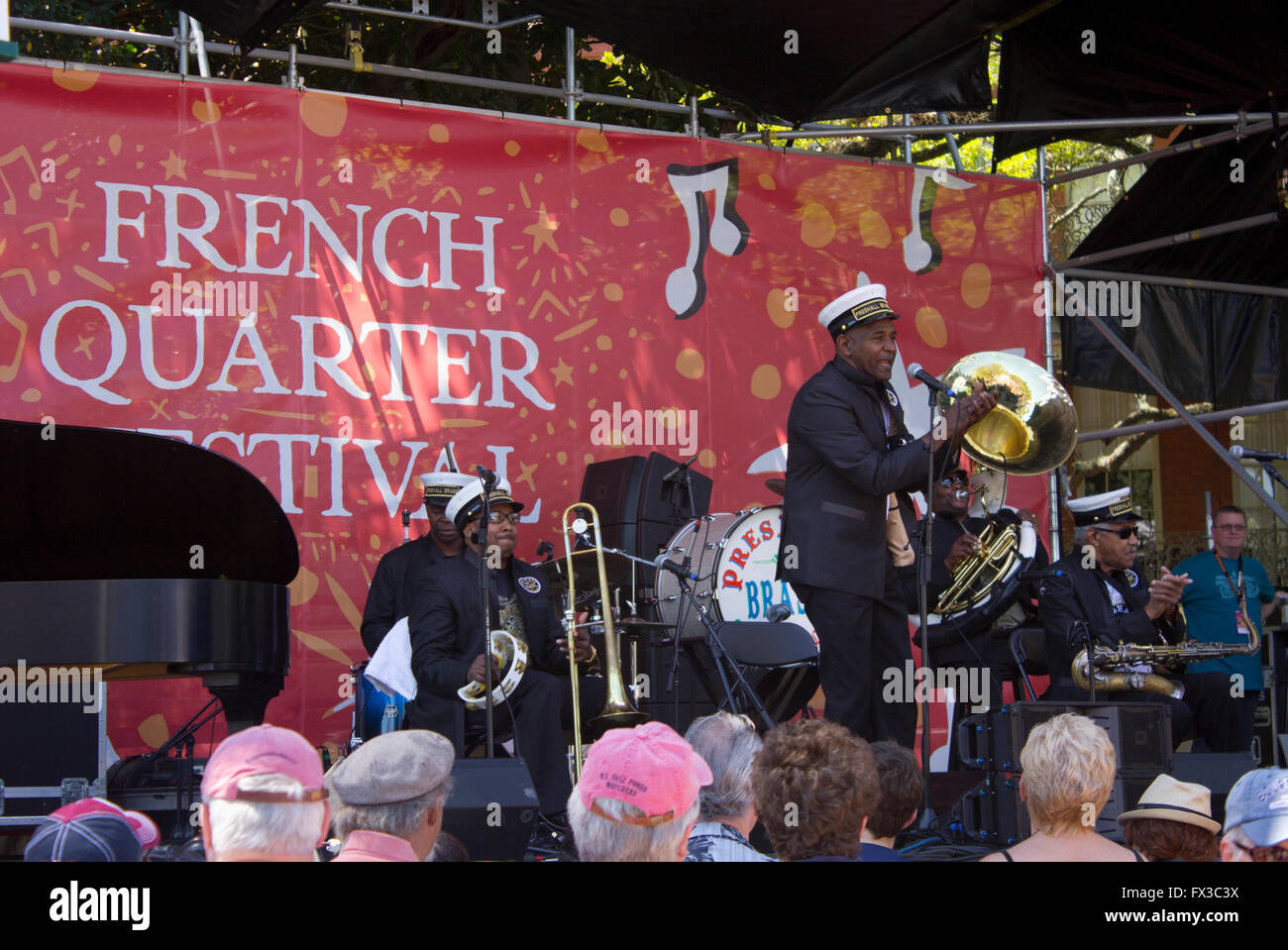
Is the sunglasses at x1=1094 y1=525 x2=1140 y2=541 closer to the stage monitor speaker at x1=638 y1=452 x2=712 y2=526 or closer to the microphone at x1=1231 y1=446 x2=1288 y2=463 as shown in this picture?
the microphone at x1=1231 y1=446 x2=1288 y2=463

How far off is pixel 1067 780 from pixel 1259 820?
552mm

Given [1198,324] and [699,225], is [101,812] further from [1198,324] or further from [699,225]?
[1198,324]

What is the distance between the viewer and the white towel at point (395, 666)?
6.27 metres

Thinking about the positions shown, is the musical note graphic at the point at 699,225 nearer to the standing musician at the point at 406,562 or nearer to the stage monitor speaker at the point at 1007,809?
the standing musician at the point at 406,562

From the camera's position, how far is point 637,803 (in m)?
2.40

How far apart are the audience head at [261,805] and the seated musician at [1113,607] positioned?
485 centimetres

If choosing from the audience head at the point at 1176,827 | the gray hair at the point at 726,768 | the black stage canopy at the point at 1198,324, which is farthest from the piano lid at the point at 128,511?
the black stage canopy at the point at 1198,324

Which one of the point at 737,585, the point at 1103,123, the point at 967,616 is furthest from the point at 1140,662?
the point at 1103,123

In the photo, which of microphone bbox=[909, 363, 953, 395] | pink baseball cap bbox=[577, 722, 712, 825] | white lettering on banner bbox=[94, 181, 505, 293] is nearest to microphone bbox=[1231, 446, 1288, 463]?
microphone bbox=[909, 363, 953, 395]

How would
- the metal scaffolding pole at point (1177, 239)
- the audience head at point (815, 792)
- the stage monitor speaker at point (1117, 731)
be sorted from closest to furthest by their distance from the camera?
the audience head at point (815, 792), the stage monitor speaker at point (1117, 731), the metal scaffolding pole at point (1177, 239)

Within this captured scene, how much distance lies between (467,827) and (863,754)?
1.35 m
